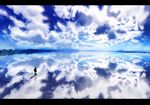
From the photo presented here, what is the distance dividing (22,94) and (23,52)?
1.46 ft

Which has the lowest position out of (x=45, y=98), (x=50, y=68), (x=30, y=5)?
(x=45, y=98)

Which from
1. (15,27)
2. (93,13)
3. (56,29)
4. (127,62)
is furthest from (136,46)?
(15,27)

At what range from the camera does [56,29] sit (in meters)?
3.15

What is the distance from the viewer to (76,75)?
123 inches

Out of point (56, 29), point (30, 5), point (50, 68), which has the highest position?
point (30, 5)

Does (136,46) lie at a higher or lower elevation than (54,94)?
higher

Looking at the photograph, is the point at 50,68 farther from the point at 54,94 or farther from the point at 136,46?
the point at 136,46

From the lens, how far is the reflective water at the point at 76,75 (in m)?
3.08

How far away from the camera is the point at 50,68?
3.15 m

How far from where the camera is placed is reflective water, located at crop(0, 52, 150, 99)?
3076 millimetres

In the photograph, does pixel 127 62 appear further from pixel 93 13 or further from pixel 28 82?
pixel 28 82

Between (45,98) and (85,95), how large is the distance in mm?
416

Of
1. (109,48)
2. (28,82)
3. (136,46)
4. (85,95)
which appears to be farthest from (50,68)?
(136,46)

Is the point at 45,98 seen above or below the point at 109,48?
below
